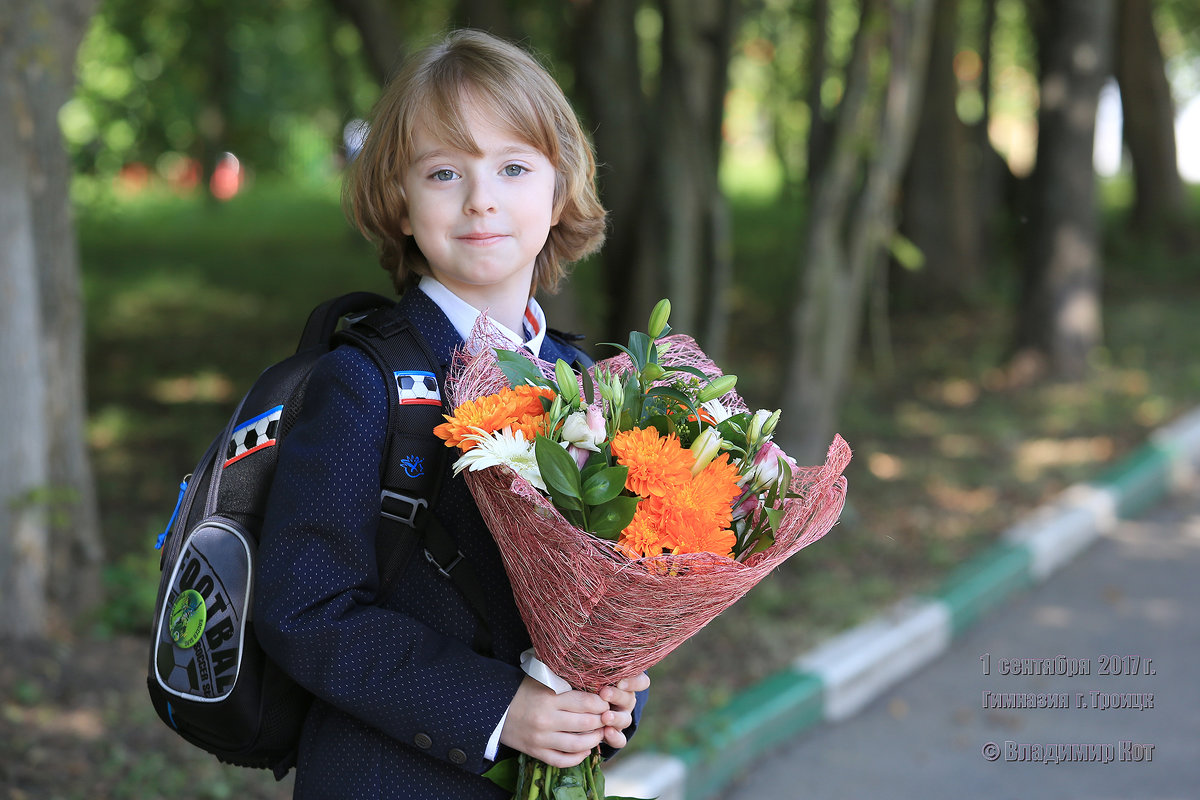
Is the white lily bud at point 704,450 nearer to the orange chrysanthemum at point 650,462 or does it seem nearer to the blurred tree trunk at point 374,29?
the orange chrysanthemum at point 650,462

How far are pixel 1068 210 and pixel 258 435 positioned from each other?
928cm

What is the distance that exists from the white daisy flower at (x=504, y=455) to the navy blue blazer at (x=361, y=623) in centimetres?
21

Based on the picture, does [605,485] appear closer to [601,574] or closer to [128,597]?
[601,574]

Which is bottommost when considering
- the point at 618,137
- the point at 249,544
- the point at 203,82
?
the point at 249,544

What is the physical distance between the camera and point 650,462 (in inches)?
56.9

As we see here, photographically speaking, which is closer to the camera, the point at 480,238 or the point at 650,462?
the point at 650,462

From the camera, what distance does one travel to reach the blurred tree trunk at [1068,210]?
374 inches

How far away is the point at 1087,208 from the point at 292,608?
9.50 metres

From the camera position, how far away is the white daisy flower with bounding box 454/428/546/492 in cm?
141

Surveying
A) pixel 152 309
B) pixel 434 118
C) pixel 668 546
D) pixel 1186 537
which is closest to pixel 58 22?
pixel 434 118

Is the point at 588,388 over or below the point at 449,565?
over

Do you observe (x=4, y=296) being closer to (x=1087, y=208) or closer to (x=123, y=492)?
(x=123, y=492)

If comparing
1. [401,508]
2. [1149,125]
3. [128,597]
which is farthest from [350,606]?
[1149,125]

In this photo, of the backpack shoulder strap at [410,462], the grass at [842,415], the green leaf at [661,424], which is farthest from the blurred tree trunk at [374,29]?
the green leaf at [661,424]
